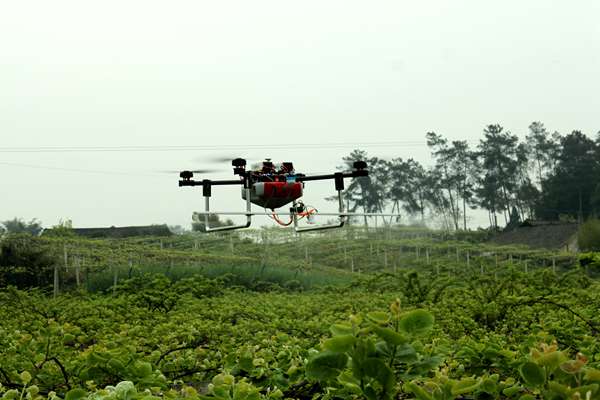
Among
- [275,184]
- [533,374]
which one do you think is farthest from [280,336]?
[275,184]

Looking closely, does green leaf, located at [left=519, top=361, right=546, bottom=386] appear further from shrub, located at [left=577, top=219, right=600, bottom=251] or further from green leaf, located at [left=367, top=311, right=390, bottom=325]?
shrub, located at [left=577, top=219, right=600, bottom=251]

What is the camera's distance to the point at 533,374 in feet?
3.77

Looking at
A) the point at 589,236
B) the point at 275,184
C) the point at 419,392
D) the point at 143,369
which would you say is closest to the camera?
the point at 419,392

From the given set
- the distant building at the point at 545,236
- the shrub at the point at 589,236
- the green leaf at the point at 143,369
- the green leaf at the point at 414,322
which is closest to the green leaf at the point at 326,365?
the green leaf at the point at 414,322

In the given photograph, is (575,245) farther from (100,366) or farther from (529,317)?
(100,366)

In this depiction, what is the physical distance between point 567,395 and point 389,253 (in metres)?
34.9

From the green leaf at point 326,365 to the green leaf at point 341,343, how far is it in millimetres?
17

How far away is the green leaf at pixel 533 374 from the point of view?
1.15 m

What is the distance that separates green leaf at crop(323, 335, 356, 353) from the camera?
118 centimetres

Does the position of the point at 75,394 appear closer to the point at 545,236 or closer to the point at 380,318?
the point at 380,318

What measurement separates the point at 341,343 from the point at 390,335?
0.28 feet

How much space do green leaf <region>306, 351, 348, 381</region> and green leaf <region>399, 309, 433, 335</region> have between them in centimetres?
12

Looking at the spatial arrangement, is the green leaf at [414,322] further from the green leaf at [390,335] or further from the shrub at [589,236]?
the shrub at [589,236]

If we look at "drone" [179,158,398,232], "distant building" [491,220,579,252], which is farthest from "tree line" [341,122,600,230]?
"drone" [179,158,398,232]
